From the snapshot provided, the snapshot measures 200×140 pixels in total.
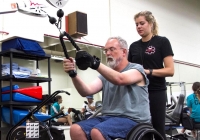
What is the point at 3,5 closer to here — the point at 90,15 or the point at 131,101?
the point at 131,101

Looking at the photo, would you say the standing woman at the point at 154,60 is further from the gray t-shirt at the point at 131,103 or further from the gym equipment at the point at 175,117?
→ the gym equipment at the point at 175,117

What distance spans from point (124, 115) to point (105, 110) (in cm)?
17

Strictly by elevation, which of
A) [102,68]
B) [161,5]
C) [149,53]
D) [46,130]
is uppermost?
[161,5]

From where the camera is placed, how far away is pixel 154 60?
2.03m

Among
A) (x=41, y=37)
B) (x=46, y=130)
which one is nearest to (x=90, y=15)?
(x=41, y=37)

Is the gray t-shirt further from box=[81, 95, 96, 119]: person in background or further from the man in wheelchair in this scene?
box=[81, 95, 96, 119]: person in background

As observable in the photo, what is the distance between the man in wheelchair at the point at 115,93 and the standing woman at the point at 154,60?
24 cm

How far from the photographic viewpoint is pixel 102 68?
4.85 ft

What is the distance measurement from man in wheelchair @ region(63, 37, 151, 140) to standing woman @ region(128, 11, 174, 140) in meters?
0.24

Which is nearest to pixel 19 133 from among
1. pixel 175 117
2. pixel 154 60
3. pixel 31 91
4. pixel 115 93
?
pixel 31 91

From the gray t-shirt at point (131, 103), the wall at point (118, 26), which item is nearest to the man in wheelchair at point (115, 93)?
the gray t-shirt at point (131, 103)

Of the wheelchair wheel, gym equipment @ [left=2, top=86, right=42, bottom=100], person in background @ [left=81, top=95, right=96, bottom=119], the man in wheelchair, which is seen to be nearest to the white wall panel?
person in background @ [left=81, top=95, right=96, bottom=119]

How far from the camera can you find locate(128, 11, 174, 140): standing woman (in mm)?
1908

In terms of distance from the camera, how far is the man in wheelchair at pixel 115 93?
149 centimetres
